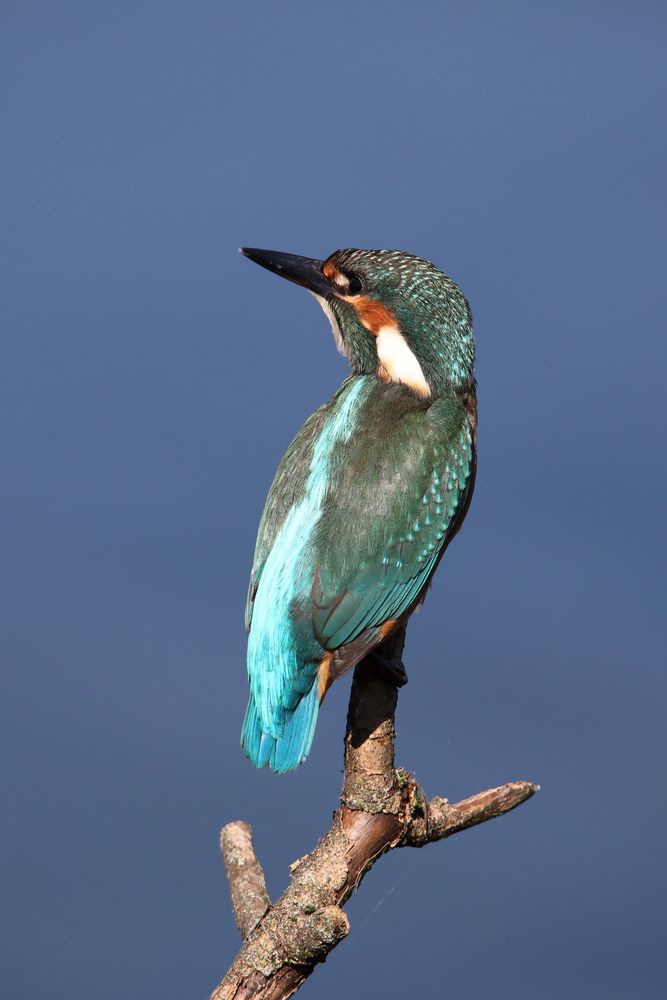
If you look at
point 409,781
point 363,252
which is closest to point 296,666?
point 409,781

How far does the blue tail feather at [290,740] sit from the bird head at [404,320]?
783mm

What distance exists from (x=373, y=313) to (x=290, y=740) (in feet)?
3.42

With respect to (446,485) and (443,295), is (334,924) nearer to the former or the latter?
(446,485)

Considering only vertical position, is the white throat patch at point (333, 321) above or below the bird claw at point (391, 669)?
above

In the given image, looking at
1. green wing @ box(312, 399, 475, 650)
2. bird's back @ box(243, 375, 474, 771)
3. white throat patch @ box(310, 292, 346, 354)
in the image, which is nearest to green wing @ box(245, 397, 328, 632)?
bird's back @ box(243, 375, 474, 771)

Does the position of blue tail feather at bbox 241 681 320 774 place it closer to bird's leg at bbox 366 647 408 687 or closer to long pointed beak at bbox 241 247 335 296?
bird's leg at bbox 366 647 408 687

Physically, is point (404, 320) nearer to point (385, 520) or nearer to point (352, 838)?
point (385, 520)

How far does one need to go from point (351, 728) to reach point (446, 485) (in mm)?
619

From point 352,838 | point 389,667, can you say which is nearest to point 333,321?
point 389,667

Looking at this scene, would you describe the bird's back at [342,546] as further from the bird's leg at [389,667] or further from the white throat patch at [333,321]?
the white throat patch at [333,321]

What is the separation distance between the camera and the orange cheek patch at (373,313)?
3.26 m

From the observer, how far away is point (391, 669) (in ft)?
10.4

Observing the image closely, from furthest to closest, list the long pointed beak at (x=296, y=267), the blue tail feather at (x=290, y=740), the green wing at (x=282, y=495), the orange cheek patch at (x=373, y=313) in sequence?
the long pointed beak at (x=296, y=267) → the orange cheek patch at (x=373, y=313) → the green wing at (x=282, y=495) → the blue tail feather at (x=290, y=740)

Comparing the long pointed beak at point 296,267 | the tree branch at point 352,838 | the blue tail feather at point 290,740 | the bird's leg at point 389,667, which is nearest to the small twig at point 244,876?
the tree branch at point 352,838
